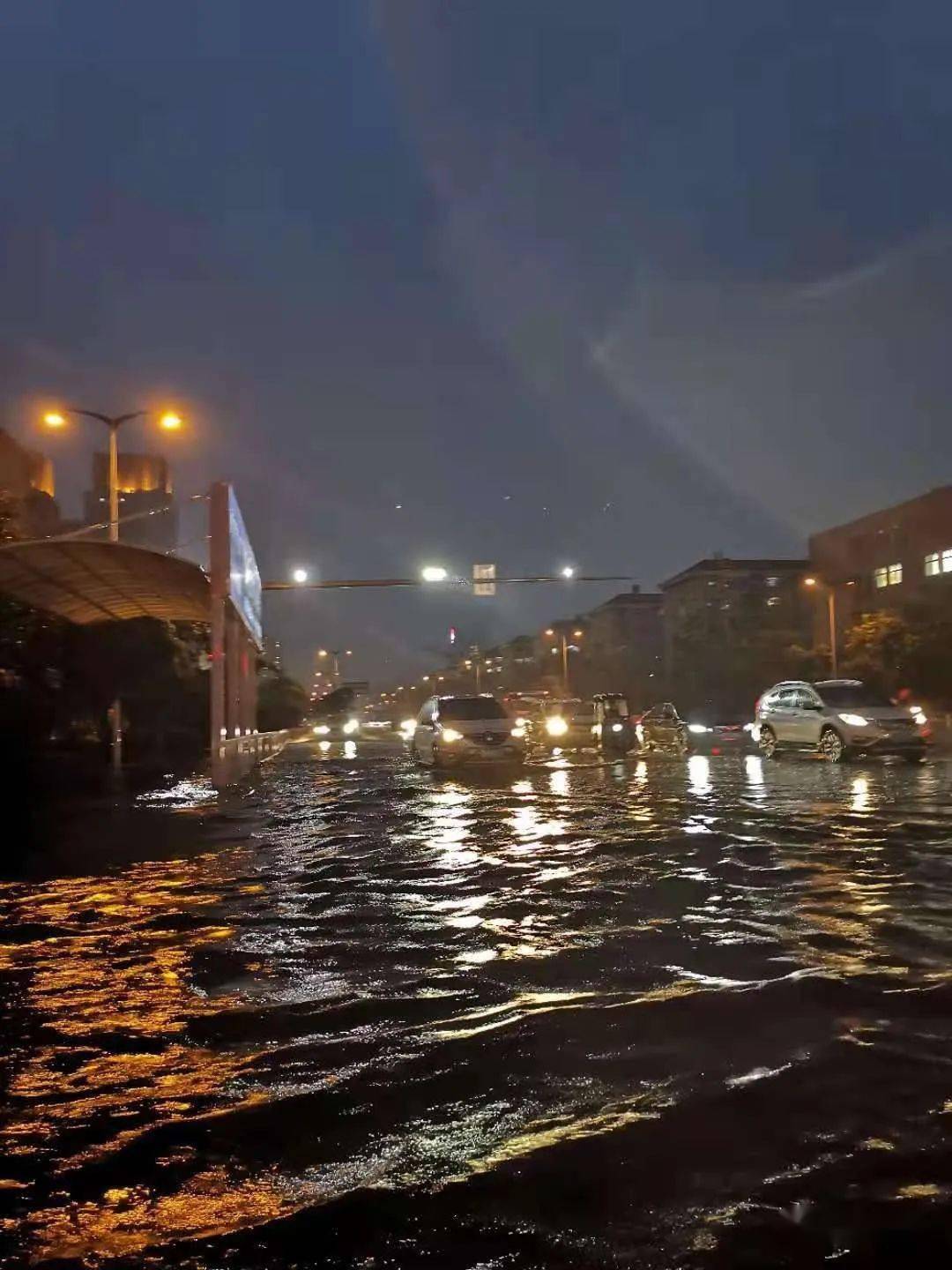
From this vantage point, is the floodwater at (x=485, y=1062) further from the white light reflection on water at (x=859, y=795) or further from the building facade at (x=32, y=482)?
the building facade at (x=32, y=482)

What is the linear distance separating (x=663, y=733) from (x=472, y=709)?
9454 millimetres

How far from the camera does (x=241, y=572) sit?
24781mm

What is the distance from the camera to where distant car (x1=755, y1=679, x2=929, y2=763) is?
24594 mm

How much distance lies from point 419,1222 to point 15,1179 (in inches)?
58.1

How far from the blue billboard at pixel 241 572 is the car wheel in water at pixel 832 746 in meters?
12.3

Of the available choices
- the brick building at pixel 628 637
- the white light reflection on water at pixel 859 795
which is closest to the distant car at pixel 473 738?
the white light reflection on water at pixel 859 795

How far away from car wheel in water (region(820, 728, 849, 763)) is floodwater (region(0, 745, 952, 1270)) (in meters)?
13.8

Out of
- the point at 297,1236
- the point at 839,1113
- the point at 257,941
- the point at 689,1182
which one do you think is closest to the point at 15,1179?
the point at 297,1236

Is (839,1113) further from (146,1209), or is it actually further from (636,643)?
Answer: (636,643)

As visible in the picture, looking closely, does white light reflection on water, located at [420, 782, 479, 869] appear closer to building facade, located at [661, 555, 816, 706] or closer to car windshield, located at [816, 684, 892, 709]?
car windshield, located at [816, 684, 892, 709]

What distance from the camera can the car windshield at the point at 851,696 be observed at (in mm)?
25656

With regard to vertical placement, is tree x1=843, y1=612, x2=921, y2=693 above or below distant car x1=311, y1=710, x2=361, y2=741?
above

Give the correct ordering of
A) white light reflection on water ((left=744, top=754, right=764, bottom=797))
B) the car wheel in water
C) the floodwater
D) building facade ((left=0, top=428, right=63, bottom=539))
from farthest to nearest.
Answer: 1. building facade ((left=0, top=428, right=63, bottom=539))
2. the car wheel in water
3. white light reflection on water ((left=744, top=754, right=764, bottom=797))
4. the floodwater

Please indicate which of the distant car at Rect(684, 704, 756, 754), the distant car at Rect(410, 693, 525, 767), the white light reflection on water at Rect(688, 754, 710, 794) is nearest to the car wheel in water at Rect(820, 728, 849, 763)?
the white light reflection on water at Rect(688, 754, 710, 794)
